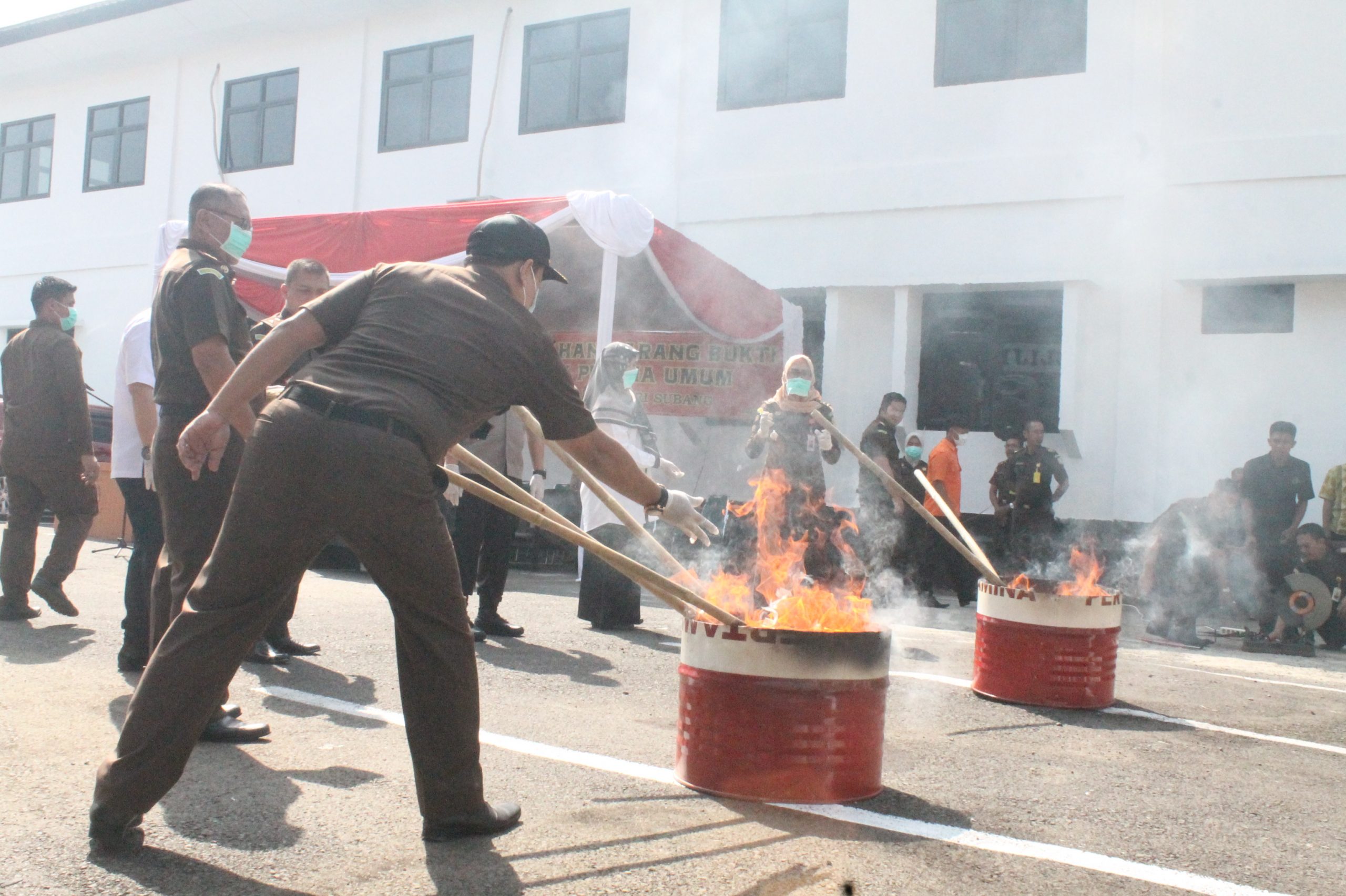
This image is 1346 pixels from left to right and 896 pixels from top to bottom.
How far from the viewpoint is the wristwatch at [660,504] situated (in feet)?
11.3

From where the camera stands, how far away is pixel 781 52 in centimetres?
1470

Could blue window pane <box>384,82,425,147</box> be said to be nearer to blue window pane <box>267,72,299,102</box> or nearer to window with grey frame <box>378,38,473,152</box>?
window with grey frame <box>378,38,473,152</box>

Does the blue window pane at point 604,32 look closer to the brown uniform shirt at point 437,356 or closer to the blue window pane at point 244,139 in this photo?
the blue window pane at point 244,139

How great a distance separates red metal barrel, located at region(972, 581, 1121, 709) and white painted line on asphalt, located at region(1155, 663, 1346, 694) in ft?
6.54

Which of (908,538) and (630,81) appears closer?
(908,538)

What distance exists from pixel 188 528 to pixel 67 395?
345 cm

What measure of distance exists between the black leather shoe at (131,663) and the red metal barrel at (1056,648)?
392 centimetres

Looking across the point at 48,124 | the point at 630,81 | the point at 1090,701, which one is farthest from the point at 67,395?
the point at 48,124

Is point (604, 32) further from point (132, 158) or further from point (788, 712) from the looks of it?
point (788, 712)

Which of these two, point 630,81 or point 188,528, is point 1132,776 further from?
point 630,81

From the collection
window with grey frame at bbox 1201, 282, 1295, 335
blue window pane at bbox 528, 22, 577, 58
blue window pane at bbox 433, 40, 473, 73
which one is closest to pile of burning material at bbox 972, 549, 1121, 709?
window with grey frame at bbox 1201, 282, 1295, 335

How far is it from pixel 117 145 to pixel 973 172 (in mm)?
16117

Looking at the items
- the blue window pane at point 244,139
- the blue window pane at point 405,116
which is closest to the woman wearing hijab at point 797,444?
the blue window pane at point 405,116

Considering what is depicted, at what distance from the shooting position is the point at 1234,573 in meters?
9.40
